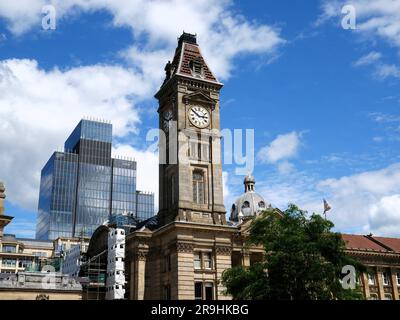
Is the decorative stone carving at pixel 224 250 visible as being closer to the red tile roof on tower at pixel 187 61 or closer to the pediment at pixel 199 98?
the pediment at pixel 199 98

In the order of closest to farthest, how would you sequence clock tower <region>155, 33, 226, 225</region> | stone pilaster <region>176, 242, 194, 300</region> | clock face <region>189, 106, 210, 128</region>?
stone pilaster <region>176, 242, 194, 300</region>
clock tower <region>155, 33, 226, 225</region>
clock face <region>189, 106, 210, 128</region>

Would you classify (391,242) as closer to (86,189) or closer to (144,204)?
(144,204)

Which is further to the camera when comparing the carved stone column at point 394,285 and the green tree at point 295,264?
the carved stone column at point 394,285

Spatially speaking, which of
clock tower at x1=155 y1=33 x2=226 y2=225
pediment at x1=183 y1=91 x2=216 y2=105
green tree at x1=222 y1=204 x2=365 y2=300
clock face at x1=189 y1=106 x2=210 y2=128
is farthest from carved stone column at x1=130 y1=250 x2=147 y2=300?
green tree at x1=222 y1=204 x2=365 y2=300

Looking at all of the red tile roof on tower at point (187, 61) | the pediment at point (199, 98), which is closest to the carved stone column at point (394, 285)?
the pediment at point (199, 98)

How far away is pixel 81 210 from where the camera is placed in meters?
165

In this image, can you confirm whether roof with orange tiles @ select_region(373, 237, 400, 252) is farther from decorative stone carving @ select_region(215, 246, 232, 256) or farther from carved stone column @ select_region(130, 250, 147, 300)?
carved stone column @ select_region(130, 250, 147, 300)

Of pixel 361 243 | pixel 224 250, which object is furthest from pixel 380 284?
pixel 224 250

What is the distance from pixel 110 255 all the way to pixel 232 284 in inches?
1256

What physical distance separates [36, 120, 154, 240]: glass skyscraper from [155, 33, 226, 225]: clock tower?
9657cm

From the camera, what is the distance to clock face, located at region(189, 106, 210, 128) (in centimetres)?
6838

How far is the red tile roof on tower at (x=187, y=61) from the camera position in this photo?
7100cm

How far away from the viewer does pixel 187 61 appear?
7275cm

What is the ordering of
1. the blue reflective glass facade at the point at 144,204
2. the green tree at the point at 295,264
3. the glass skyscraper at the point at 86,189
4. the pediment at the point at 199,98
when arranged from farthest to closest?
the blue reflective glass facade at the point at 144,204 < the glass skyscraper at the point at 86,189 < the pediment at the point at 199,98 < the green tree at the point at 295,264
